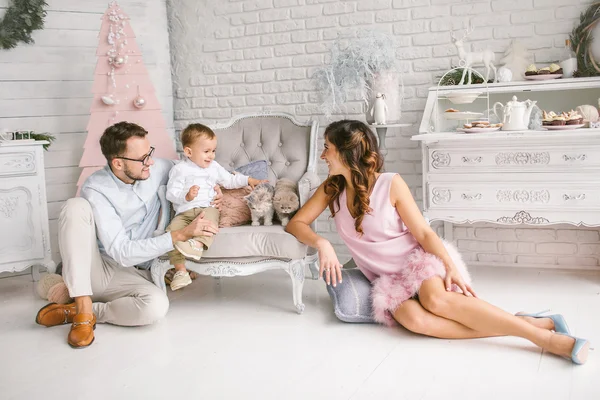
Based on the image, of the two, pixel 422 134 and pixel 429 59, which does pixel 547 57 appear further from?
pixel 422 134

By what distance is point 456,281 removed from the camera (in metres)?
2.63

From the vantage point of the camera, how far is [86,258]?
114 inches

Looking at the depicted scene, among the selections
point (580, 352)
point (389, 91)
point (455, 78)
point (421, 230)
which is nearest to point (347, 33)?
point (389, 91)

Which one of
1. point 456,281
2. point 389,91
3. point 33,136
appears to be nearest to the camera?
point 456,281

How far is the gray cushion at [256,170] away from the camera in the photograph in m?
3.58

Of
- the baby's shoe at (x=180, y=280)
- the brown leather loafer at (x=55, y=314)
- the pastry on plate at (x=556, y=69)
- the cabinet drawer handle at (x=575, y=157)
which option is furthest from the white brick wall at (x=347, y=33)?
the brown leather loafer at (x=55, y=314)

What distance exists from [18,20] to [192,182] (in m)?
1.94

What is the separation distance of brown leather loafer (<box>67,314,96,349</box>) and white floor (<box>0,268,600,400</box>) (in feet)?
0.14

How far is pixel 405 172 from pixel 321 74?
87 cm

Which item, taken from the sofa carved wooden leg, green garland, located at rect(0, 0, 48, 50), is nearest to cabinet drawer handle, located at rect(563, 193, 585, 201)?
the sofa carved wooden leg

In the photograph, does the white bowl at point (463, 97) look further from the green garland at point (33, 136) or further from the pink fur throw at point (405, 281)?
the green garland at point (33, 136)

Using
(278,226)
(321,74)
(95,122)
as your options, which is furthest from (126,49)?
(278,226)

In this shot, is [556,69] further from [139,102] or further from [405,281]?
[139,102]

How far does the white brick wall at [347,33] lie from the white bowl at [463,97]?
1.23ft
